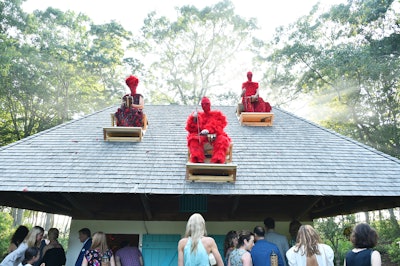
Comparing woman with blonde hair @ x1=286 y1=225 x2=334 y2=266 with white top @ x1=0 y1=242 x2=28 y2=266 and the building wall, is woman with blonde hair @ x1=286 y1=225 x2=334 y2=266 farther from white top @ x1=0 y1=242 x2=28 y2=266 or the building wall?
white top @ x1=0 y1=242 x2=28 y2=266

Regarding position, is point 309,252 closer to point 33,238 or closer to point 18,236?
point 33,238

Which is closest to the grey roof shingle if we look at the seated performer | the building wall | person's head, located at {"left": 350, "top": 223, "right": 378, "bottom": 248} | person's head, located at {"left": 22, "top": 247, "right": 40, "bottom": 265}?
the seated performer

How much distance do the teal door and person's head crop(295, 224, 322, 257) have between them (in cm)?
338

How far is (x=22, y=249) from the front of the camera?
161 inches

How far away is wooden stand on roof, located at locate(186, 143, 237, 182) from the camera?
194 inches

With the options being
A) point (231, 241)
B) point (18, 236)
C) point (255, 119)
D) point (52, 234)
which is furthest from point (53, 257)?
point (255, 119)

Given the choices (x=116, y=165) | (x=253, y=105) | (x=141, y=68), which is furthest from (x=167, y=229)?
(x=141, y=68)

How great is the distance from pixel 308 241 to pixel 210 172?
2237 millimetres

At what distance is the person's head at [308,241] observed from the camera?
123 inches

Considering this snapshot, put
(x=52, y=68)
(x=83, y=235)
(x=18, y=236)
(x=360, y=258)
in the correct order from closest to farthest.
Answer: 1. (x=360, y=258)
2. (x=83, y=235)
3. (x=18, y=236)
4. (x=52, y=68)

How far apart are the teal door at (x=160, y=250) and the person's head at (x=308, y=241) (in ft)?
11.1

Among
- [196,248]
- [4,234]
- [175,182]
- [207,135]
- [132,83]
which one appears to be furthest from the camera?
[4,234]

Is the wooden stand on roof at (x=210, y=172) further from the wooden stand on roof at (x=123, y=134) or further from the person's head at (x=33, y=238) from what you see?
the person's head at (x=33, y=238)

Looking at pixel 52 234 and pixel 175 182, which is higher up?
pixel 175 182
